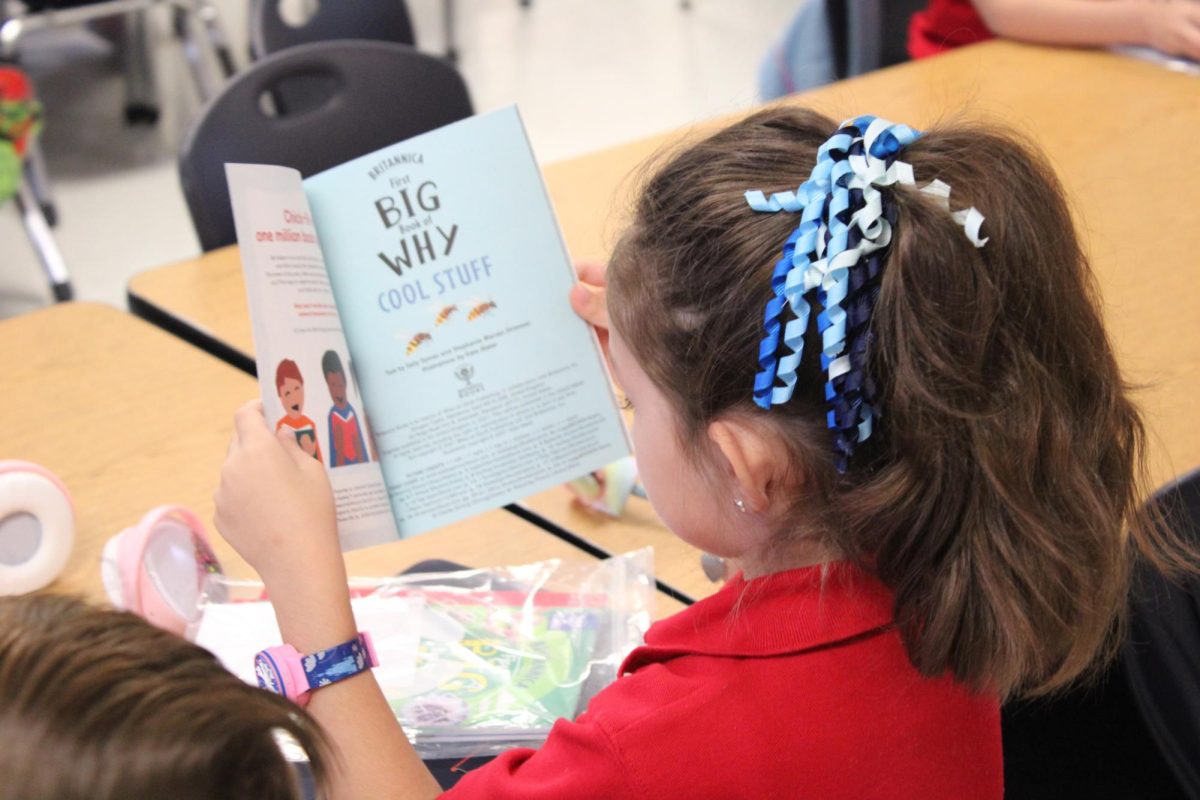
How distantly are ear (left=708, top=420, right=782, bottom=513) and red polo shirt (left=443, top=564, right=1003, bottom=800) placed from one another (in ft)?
0.20

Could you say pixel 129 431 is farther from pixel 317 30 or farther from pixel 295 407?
pixel 317 30

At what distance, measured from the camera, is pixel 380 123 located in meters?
1.48

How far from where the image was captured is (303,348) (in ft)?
2.73

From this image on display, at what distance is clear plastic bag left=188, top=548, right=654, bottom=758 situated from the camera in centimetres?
80

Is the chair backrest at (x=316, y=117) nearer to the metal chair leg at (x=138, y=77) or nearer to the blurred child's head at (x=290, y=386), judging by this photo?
the blurred child's head at (x=290, y=386)

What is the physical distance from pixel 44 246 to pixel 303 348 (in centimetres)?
213

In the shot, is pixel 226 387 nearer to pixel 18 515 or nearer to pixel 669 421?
pixel 18 515

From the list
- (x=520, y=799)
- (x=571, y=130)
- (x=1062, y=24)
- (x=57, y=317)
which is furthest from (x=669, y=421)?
(x=571, y=130)

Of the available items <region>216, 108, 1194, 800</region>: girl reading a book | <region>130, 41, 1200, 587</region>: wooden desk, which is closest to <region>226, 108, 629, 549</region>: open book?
<region>130, 41, 1200, 587</region>: wooden desk

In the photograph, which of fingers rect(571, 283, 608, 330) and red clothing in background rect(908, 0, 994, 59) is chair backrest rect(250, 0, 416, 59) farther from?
fingers rect(571, 283, 608, 330)

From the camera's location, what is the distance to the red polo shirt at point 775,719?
1.99 ft

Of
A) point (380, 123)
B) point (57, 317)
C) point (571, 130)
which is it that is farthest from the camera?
point (571, 130)

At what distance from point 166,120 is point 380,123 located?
2.31 m

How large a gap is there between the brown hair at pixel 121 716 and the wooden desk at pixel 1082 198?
41 centimetres
